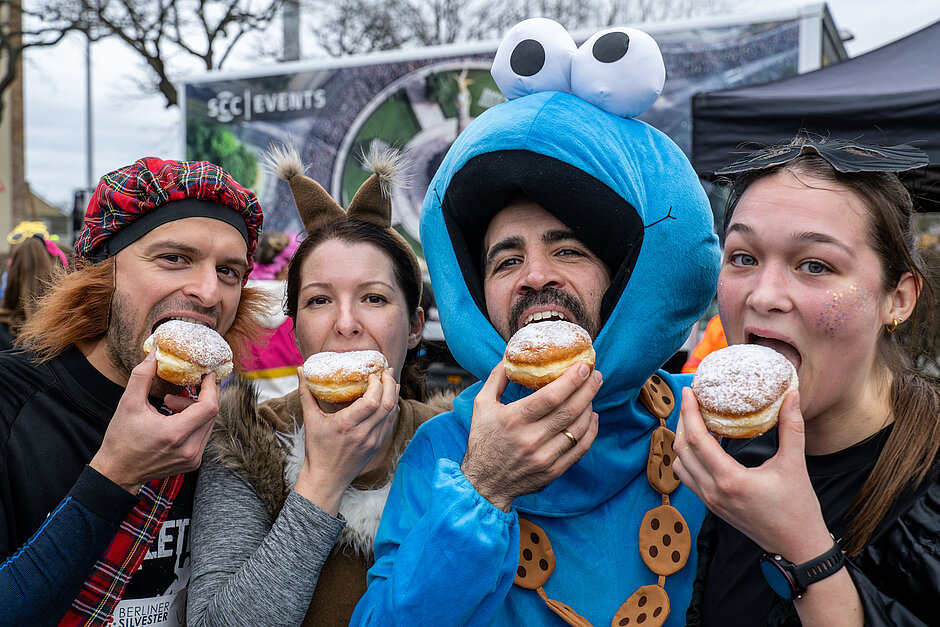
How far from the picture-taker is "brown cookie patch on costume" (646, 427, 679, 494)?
2.00 m

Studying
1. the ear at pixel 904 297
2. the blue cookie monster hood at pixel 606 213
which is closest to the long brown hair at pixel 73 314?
the blue cookie monster hood at pixel 606 213

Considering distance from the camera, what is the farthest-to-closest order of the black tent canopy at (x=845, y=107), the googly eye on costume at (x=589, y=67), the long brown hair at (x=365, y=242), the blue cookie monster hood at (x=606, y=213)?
the black tent canopy at (x=845, y=107) < the long brown hair at (x=365, y=242) < the googly eye on costume at (x=589, y=67) < the blue cookie monster hood at (x=606, y=213)

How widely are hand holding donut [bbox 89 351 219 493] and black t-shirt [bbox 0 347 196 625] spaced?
21cm

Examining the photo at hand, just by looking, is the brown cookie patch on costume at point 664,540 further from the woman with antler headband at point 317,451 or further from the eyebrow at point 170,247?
the eyebrow at point 170,247

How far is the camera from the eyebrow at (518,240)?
206 centimetres

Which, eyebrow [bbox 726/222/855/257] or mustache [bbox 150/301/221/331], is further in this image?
Answer: mustache [bbox 150/301/221/331]

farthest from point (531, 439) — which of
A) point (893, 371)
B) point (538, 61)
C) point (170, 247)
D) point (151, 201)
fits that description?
point (151, 201)

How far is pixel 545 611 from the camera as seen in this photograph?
1934 millimetres

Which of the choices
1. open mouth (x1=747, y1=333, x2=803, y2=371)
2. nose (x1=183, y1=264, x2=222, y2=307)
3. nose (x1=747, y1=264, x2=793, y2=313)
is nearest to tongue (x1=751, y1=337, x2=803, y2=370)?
open mouth (x1=747, y1=333, x2=803, y2=371)

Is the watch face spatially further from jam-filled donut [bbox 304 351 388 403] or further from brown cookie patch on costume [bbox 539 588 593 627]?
jam-filled donut [bbox 304 351 388 403]

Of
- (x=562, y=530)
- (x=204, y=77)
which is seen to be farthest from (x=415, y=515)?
(x=204, y=77)

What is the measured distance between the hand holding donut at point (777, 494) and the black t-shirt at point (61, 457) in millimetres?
1704

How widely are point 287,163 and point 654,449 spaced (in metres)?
1.75

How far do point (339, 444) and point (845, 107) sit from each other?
336cm
